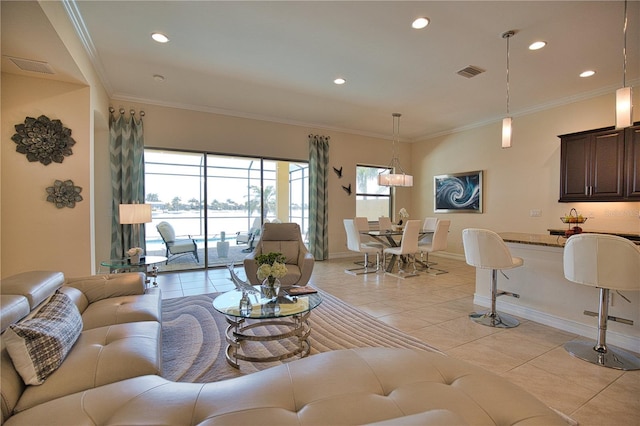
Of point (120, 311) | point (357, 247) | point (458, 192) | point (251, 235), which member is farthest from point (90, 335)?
point (458, 192)

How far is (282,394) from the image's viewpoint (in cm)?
118

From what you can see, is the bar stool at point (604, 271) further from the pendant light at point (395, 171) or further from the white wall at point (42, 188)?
the white wall at point (42, 188)

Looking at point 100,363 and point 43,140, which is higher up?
point 43,140

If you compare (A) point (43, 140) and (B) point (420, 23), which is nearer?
(B) point (420, 23)

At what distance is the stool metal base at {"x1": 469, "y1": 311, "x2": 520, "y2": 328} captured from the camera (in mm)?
3111

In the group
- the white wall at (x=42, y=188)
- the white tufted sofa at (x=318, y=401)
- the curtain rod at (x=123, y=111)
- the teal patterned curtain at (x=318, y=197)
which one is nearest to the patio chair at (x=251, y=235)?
the teal patterned curtain at (x=318, y=197)

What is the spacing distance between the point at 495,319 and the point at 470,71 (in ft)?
10.9

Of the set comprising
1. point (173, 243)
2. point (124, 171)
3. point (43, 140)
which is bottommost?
point (173, 243)

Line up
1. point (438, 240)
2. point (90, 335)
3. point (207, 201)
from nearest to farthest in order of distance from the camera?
point (90, 335) < point (438, 240) < point (207, 201)

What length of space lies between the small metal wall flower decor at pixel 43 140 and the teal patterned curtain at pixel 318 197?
4.38 metres

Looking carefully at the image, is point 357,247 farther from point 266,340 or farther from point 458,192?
point 266,340

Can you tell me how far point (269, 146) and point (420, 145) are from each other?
4417 mm

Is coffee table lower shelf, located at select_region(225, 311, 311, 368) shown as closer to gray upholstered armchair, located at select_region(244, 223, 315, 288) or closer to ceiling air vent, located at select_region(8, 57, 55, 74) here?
gray upholstered armchair, located at select_region(244, 223, 315, 288)

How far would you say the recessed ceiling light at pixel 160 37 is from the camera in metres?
3.20
